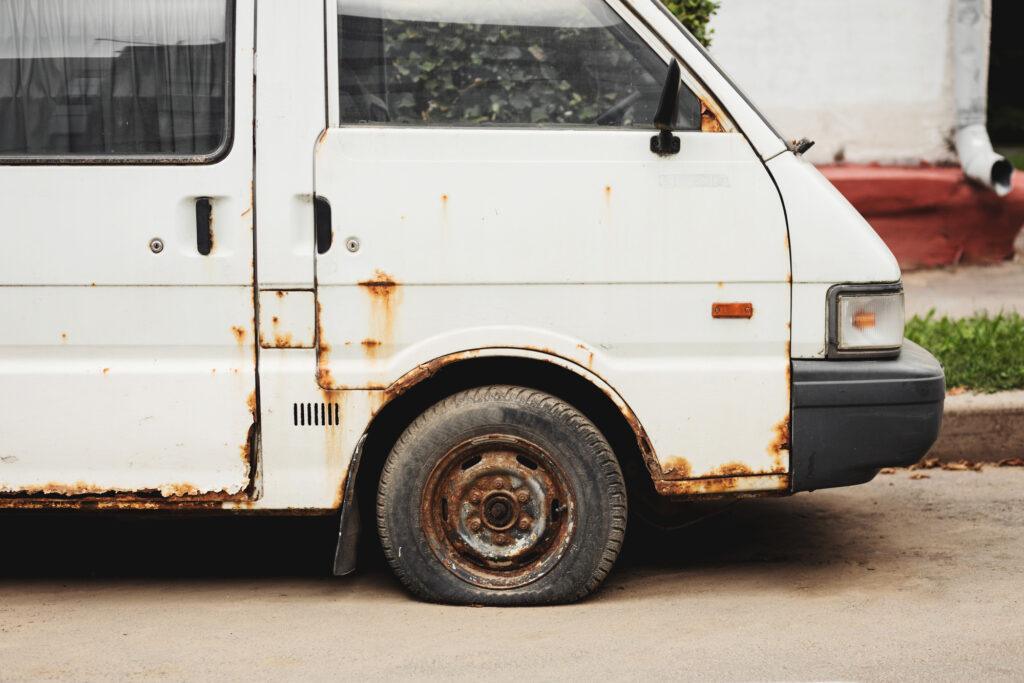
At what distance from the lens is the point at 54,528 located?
486cm

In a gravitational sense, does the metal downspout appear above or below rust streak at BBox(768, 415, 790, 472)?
above

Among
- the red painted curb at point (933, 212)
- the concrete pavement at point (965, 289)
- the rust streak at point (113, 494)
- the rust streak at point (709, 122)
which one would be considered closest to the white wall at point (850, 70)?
the red painted curb at point (933, 212)

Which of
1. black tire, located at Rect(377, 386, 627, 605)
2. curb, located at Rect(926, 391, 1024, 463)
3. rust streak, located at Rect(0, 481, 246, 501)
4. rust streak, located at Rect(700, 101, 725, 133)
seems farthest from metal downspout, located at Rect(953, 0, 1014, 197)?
rust streak, located at Rect(0, 481, 246, 501)

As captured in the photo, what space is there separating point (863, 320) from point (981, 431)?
230 centimetres

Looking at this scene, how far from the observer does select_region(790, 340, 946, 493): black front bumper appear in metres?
3.69

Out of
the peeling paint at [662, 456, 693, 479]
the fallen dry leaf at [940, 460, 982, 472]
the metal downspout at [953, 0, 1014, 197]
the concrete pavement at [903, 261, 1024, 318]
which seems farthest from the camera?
the metal downspout at [953, 0, 1014, 197]

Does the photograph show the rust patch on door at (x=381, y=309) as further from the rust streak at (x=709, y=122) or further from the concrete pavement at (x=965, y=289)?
the concrete pavement at (x=965, y=289)

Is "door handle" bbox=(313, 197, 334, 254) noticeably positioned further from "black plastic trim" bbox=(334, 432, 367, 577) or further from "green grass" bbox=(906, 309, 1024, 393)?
"green grass" bbox=(906, 309, 1024, 393)

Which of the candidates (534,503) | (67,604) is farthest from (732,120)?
(67,604)

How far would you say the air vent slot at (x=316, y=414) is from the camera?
12.1 feet

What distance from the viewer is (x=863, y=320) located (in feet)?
12.2

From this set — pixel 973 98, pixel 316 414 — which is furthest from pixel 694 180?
pixel 973 98

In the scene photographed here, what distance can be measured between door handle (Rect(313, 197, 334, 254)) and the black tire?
24.7 inches

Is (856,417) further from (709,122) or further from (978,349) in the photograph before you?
(978,349)
